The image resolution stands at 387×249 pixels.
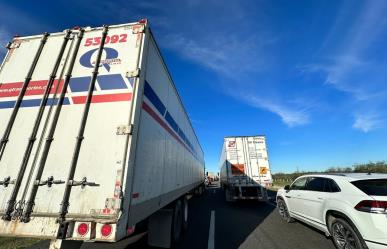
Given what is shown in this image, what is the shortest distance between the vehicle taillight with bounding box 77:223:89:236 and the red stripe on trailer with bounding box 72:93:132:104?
1639mm

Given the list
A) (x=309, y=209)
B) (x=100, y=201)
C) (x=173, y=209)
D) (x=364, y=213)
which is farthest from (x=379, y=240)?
(x=100, y=201)

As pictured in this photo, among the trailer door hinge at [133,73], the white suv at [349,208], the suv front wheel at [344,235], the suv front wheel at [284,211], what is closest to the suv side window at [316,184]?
the white suv at [349,208]

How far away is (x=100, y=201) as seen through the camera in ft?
8.34

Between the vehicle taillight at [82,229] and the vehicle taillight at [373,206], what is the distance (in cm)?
437

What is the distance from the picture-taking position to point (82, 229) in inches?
96.3

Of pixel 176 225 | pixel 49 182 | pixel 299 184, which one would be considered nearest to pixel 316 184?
pixel 299 184

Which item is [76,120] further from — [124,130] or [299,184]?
[299,184]

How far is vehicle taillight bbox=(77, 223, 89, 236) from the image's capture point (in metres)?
2.43

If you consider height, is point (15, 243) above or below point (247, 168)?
below

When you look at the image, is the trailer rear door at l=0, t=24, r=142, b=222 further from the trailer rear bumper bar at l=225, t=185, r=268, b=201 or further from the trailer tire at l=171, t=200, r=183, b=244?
the trailer rear bumper bar at l=225, t=185, r=268, b=201

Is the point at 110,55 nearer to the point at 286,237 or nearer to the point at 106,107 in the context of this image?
the point at 106,107

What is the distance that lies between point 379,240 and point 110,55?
5231 millimetres

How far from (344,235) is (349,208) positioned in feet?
1.96

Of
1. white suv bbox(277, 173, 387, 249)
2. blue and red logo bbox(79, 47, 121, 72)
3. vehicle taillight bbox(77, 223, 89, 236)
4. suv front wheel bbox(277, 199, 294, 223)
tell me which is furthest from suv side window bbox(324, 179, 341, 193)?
blue and red logo bbox(79, 47, 121, 72)
